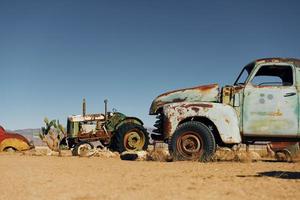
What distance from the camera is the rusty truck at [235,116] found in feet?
28.6

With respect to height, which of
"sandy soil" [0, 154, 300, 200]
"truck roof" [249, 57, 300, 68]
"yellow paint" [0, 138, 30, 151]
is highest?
"truck roof" [249, 57, 300, 68]

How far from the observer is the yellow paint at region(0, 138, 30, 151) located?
15.1m

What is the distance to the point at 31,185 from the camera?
209 inches

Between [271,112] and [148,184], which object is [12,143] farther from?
[148,184]

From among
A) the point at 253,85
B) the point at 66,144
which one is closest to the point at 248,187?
the point at 253,85

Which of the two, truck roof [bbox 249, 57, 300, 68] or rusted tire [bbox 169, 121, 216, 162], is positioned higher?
truck roof [bbox 249, 57, 300, 68]

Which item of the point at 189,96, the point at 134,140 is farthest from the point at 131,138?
the point at 189,96

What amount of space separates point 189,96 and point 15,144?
841cm

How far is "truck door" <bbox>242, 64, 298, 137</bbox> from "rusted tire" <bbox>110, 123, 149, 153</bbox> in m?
6.39

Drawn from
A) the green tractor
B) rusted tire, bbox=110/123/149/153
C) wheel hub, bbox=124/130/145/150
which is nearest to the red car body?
the green tractor

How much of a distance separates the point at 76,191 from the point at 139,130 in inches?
399

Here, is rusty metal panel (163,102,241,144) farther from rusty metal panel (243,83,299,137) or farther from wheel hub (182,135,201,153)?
wheel hub (182,135,201,153)

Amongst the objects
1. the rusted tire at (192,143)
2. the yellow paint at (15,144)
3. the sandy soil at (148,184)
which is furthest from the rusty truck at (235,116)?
the yellow paint at (15,144)

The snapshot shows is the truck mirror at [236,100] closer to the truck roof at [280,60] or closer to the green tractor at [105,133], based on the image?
the truck roof at [280,60]
